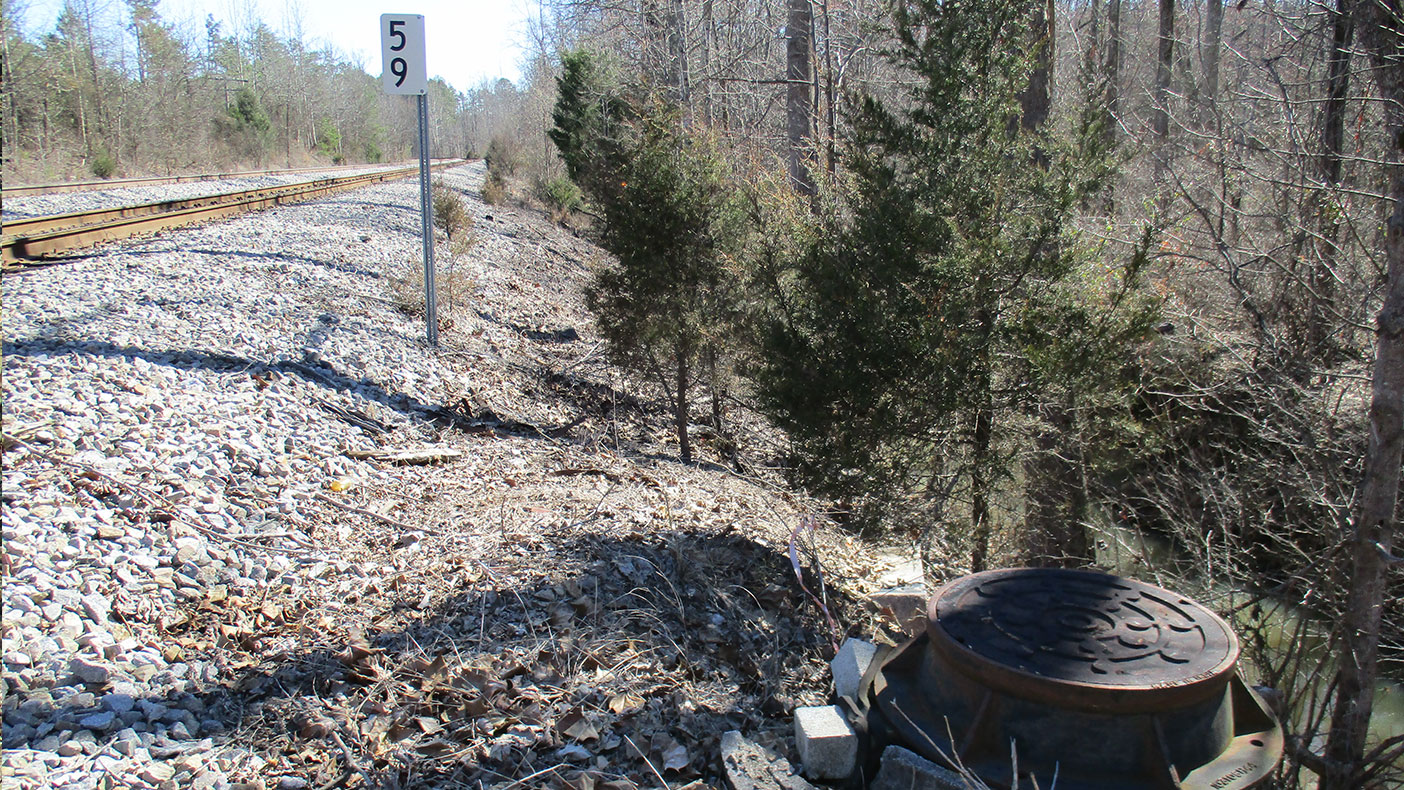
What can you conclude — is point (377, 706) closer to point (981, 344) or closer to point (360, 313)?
point (981, 344)

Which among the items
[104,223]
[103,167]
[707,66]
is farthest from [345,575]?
[103,167]

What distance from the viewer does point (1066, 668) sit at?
2.93m

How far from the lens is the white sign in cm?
810

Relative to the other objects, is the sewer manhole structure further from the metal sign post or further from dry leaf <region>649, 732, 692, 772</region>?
the metal sign post

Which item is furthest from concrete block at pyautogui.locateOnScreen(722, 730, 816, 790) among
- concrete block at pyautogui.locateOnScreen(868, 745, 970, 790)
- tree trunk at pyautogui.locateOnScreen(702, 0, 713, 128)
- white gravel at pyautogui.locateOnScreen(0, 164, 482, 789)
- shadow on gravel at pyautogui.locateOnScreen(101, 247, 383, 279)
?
tree trunk at pyautogui.locateOnScreen(702, 0, 713, 128)

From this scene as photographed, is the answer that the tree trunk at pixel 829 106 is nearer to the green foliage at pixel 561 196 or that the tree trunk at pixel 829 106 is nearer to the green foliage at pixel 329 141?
the green foliage at pixel 561 196

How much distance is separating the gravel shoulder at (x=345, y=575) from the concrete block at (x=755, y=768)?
0.15 m

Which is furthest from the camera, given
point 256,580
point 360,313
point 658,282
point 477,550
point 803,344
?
point 360,313

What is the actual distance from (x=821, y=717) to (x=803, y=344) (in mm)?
3111

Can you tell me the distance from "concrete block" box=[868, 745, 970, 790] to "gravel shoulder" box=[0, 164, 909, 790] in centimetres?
62

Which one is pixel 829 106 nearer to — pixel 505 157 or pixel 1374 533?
pixel 1374 533

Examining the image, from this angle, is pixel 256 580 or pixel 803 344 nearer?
pixel 256 580

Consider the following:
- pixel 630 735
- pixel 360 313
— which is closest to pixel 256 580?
pixel 630 735

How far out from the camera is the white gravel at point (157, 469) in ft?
10.2
